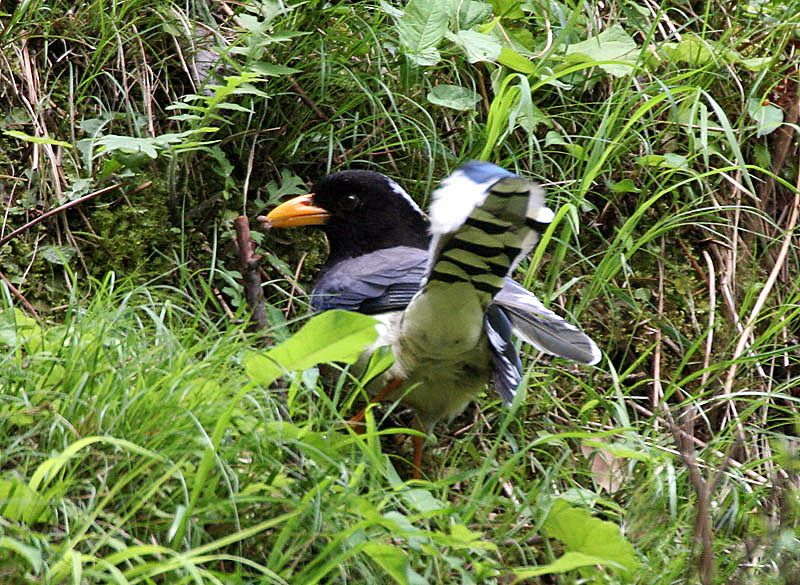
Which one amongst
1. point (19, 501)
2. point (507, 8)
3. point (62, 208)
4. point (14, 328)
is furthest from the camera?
point (507, 8)

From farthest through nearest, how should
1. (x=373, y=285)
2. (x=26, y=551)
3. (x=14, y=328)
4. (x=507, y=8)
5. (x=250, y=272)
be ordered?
(x=507, y=8) → (x=373, y=285) → (x=250, y=272) → (x=14, y=328) → (x=26, y=551)

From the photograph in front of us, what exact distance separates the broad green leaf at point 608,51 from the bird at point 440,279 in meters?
0.91

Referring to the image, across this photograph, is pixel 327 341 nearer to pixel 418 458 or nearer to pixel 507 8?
pixel 418 458

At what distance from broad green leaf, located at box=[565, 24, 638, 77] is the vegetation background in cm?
1

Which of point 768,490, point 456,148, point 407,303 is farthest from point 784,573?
point 456,148

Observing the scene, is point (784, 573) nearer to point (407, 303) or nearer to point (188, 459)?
point (188, 459)

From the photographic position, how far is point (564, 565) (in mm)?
2697

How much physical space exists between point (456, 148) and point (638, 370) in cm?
118

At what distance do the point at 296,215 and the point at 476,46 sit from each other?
93 cm

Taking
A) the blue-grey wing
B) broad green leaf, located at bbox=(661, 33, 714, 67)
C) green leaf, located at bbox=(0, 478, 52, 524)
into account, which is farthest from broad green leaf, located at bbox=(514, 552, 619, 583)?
broad green leaf, located at bbox=(661, 33, 714, 67)

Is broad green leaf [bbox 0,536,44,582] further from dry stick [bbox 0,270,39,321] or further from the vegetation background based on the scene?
dry stick [bbox 0,270,39,321]

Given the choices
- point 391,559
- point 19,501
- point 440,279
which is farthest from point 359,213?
point 19,501

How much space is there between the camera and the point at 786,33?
4.93 meters

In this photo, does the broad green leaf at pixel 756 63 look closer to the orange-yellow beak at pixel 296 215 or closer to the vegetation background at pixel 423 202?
the vegetation background at pixel 423 202
